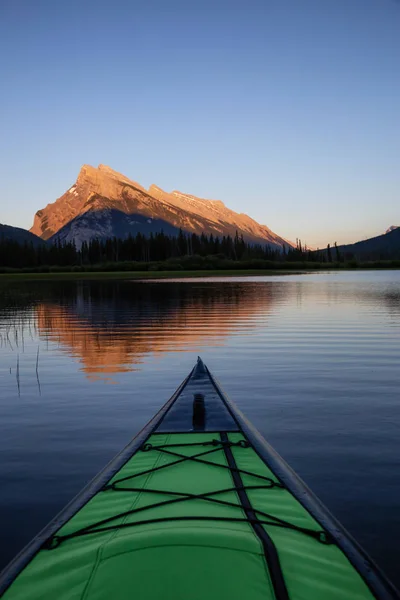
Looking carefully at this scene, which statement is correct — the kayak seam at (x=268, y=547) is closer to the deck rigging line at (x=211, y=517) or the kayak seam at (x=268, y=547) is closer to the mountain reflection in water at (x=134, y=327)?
the deck rigging line at (x=211, y=517)

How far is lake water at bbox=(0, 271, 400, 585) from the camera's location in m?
7.23

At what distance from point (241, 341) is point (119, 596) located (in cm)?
1920

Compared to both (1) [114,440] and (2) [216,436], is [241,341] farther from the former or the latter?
(2) [216,436]

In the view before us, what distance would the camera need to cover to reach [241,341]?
22.6 m

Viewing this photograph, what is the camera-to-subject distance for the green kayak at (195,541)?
12.3ft

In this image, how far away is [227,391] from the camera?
543 inches

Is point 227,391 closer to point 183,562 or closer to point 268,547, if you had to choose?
point 268,547

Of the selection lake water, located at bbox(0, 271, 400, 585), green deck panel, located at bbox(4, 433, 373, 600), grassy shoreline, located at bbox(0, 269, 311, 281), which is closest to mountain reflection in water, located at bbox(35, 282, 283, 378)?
lake water, located at bbox(0, 271, 400, 585)

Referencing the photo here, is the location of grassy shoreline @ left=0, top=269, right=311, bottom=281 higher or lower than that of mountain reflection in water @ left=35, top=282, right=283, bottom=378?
higher

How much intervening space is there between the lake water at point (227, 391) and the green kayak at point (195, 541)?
1.31 meters

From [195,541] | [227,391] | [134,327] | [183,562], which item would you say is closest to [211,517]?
[195,541]

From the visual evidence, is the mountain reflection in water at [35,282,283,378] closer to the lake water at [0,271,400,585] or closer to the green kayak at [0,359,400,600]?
the lake water at [0,271,400,585]

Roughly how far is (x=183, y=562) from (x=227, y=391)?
9899mm

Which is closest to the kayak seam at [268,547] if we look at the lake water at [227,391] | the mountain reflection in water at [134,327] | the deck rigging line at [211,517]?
the deck rigging line at [211,517]
